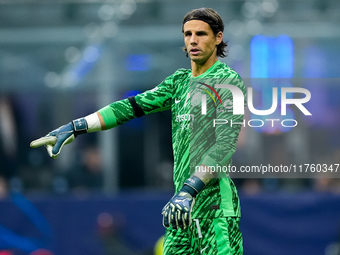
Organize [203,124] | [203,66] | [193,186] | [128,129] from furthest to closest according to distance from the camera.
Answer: [128,129] < [203,66] < [203,124] < [193,186]

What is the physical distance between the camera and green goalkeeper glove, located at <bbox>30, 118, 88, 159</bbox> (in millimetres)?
5234

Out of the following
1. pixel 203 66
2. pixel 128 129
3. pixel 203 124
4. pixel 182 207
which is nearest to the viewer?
pixel 182 207

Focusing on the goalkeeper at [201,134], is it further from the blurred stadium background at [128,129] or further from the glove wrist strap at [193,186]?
the blurred stadium background at [128,129]

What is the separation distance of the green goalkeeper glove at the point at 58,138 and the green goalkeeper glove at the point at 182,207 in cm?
90

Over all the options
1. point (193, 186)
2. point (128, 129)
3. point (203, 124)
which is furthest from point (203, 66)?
point (128, 129)

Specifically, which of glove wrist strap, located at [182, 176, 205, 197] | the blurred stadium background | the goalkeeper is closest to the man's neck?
the goalkeeper

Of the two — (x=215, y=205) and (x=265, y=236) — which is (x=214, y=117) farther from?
(x=265, y=236)

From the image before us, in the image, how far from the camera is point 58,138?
209 inches

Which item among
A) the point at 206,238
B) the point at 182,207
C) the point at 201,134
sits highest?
the point at 201,134

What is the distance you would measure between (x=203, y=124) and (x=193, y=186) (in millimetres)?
513

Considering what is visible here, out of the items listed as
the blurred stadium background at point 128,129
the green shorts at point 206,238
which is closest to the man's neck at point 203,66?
the green shorts at point 206,238

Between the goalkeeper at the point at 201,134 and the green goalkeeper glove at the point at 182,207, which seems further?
the goalkeeper at the point at 201,134

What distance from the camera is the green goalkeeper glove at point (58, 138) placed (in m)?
5.23

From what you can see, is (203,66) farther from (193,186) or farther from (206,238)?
(206,238)
